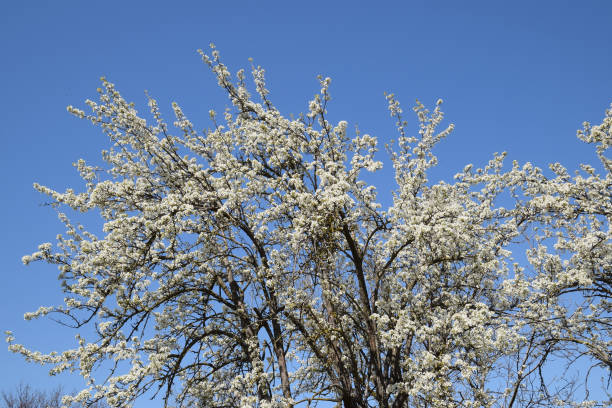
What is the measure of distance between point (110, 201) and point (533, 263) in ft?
32.2

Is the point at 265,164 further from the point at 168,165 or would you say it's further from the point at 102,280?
the point at 102,280

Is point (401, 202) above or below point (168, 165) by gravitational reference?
below

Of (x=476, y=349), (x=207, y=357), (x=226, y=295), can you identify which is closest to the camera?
(x=476, y=349)

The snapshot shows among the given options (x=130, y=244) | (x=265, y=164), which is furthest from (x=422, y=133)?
(x=130, y=244)

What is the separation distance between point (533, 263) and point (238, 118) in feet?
26.4

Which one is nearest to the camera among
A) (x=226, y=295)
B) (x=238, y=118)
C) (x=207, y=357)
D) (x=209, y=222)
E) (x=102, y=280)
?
(x=102, y=280)

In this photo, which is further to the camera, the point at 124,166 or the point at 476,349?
the point at 124,166

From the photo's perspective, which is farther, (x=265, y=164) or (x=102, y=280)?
(x=265, y=164)

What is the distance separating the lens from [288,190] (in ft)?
33.2

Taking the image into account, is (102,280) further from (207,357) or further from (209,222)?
(207,357)

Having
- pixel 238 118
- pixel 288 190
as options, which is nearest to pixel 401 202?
pixel 288 190

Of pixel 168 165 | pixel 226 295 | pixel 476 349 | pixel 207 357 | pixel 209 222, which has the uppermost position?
pixel 168 165

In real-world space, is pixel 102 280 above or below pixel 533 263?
below

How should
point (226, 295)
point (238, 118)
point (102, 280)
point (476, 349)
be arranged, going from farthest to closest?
point (238, 118) → point (226, 295) → point (102, 280) → point (476, 349)
